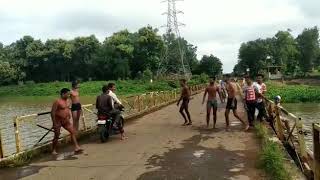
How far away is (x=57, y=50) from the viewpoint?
9431 centimetres

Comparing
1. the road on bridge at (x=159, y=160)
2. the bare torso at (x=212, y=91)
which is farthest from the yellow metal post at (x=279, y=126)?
the bare torso at (x=212, y=91)

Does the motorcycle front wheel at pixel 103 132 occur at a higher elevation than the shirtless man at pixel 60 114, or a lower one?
lower

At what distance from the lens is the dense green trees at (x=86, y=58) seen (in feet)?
294

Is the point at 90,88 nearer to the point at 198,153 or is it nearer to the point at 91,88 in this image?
the point at 91,88

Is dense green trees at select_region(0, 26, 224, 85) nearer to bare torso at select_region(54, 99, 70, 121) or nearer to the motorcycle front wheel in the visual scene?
the motorcycle front wheel

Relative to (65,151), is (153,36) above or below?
above

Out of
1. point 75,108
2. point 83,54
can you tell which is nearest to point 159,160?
point 75,108

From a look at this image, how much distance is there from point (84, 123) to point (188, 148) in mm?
4421

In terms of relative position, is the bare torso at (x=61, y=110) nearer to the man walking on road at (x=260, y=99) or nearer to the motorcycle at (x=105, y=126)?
the motorcycle at (x=105, y=126)

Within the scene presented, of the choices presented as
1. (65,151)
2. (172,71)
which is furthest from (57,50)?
(65,151)

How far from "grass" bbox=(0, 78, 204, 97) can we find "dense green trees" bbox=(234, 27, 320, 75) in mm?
50239

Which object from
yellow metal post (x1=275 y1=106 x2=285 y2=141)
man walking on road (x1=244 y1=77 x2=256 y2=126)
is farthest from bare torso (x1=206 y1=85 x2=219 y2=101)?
yellow metal post (x1=275 y1=106 x2=285 y2=141)

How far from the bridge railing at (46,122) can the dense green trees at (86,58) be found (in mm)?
59851

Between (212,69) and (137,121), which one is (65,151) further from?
(212,69)
